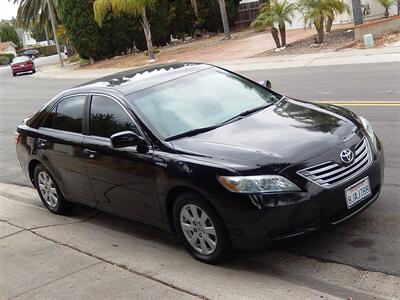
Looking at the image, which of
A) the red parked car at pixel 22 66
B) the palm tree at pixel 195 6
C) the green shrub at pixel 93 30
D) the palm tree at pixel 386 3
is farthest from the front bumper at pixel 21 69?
the palm tree at pixel 386 3

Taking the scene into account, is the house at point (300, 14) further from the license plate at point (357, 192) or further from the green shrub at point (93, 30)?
the license plate at point (357, 192)

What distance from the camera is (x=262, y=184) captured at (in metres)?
4.16

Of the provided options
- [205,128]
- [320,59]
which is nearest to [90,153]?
[205,128]

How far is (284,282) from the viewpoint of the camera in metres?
4.16

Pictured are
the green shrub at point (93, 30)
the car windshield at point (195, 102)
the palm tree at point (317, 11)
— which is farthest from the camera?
the green shrub at point (93, 30)

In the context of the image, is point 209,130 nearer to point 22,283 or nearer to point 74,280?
point 74,280

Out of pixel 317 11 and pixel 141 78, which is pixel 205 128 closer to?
pixel 141 78

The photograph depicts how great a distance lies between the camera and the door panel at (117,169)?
4961 millimetres

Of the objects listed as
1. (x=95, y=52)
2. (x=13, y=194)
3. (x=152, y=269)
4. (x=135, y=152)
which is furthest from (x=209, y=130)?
(x=95, y=52)

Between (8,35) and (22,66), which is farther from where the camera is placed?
(8,35)

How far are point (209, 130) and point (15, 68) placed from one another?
4030 cm

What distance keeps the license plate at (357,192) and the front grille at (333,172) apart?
8 centimetres

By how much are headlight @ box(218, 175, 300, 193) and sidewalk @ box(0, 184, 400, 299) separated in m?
0.68

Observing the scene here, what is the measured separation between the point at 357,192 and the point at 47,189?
379cm
